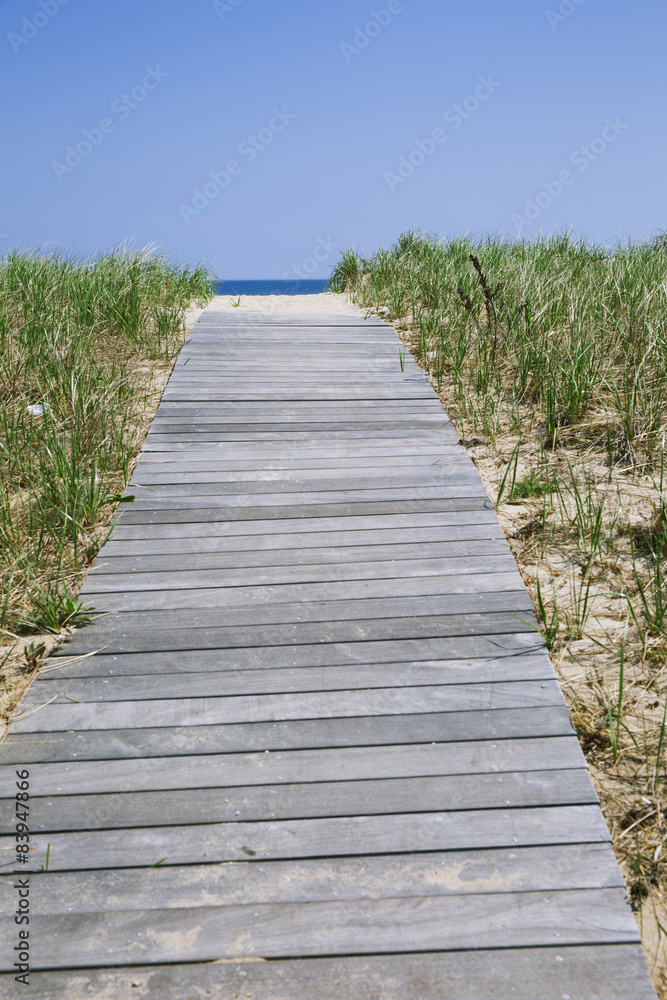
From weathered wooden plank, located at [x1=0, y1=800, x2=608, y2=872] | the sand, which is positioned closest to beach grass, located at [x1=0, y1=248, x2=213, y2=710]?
weathered wooden plank, located at [x1=0, y1=800, x2=608, y2=872]

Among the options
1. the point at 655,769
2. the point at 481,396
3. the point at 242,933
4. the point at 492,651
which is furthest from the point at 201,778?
the point at 481,396

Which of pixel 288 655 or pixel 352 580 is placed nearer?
pixel 288 655

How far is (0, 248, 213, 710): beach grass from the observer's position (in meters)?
3.08

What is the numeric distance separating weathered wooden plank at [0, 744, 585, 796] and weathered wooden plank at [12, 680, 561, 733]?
154mm

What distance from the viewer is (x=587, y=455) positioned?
154 inches

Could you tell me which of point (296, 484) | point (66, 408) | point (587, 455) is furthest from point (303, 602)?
point (66, 408)

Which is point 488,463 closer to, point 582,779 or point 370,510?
point 370,510

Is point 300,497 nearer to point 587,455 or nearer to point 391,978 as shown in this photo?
point 587,455

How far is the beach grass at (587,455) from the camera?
2.19 meters

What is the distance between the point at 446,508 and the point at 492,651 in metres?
1.14

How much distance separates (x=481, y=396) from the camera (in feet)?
16.1

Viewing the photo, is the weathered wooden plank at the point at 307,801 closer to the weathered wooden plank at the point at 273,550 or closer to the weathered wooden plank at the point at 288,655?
the weathered wooden plank at the point at 288,655

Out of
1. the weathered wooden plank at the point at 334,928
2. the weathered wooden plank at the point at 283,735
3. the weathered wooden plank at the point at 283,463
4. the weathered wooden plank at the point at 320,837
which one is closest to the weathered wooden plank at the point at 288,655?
the weathered wooden plank at the point at 283,735

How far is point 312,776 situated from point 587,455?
2576 millimetres
